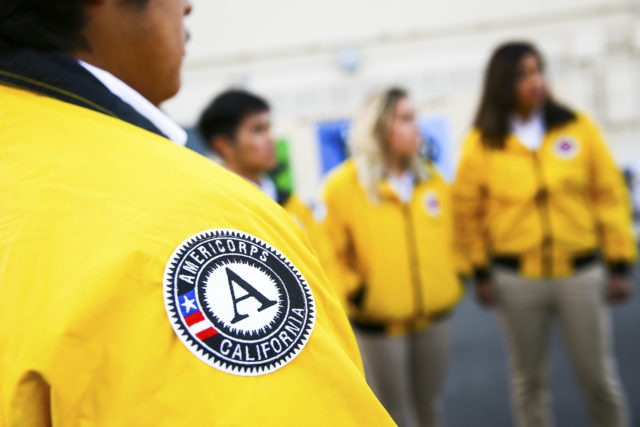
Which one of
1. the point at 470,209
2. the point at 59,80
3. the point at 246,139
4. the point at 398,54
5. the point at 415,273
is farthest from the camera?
the point at 398,54

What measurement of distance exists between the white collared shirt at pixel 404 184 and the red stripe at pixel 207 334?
6.40 feet

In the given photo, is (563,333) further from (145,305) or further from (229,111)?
(145,305)

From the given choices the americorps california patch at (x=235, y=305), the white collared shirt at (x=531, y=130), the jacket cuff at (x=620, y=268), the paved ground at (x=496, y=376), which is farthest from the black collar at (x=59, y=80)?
the paved ground at (x=496, y=376)

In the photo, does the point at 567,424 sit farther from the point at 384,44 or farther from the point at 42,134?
the point at 384,44

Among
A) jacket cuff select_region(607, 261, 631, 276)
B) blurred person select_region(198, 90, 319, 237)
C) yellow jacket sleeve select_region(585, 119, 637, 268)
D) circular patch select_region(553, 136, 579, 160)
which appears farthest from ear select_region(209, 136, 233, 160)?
jacket cuff select_region(607, 261, 631, 276)

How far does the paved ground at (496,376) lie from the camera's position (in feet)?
9.54

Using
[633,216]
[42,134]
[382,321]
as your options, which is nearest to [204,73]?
[633,216]

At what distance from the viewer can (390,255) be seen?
7.66ft

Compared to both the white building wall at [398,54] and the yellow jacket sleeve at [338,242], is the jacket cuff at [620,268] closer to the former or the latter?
the yellow jacket sleeve at [338,242]

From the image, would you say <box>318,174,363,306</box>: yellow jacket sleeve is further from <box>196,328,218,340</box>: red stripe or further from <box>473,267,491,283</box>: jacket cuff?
<box>196,328,218,340</box>: red stripe

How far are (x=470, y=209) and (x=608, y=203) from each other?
1.68 ft

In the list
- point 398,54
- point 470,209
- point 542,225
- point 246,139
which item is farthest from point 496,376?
point 398,54

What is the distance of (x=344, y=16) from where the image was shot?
817 centimetres

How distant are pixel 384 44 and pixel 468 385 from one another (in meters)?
5.66
